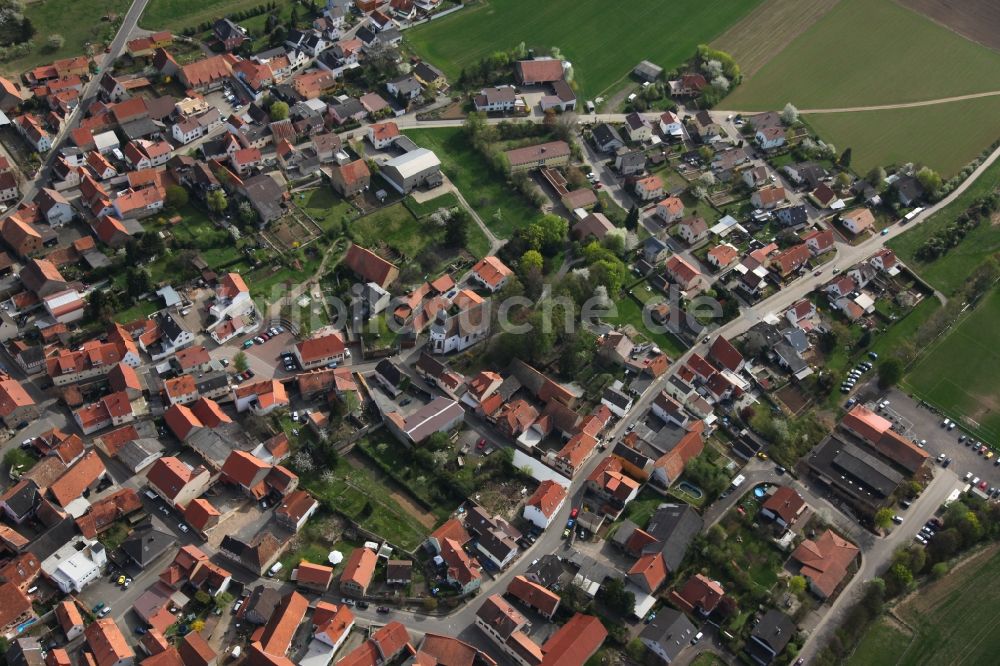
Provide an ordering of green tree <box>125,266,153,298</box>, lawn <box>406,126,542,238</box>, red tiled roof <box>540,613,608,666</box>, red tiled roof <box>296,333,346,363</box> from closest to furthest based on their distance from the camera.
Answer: red tiled roof <box>540,613,608,666</box> < red tiled roof <box>296,333,346,363</box> < green tree <box>125,266,153,298</box> < lawn <box>406,126,542,238</box>

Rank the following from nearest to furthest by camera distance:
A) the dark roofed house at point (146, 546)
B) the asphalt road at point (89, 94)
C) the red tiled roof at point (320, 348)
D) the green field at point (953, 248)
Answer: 1. the dark roofed house at point (146, 546)
2. the red tiled roof at point (320, 348)
3. the asphalt road at point (89, 94)
4. the green field at point (953, 248)

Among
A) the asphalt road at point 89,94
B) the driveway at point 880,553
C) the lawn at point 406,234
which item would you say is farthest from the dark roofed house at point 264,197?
the driveway at point 880,553

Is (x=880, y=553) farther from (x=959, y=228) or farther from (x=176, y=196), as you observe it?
(x=176, y=196)

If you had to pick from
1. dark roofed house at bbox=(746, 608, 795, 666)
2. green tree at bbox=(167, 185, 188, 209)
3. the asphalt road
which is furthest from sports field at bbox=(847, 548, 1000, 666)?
the asphalt road

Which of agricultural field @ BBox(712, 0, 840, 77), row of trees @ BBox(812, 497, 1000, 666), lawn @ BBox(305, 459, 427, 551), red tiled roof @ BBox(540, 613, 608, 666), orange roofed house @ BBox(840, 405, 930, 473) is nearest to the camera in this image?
red tiled roof @ BBox(540, 613, 608, 666)

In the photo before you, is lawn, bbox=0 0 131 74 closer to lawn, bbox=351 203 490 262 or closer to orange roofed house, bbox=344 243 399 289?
lawn, bbox=351 203 490 262

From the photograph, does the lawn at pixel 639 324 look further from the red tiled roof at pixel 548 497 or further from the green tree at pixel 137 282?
the green tree at pixel 137 282
